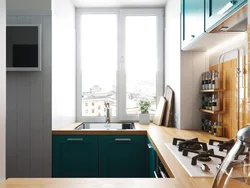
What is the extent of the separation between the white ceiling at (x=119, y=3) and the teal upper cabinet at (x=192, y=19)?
3.19 feet

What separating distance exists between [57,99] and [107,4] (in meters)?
1.46

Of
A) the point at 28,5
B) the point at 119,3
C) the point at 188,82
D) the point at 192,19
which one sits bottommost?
the point at 188,82

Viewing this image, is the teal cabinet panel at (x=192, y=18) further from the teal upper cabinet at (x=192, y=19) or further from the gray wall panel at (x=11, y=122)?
the gray wall panel at (x=11, y=122)

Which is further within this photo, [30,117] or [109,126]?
[109,126]

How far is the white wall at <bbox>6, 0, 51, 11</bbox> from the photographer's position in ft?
8.59

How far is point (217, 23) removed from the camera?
1.53 m

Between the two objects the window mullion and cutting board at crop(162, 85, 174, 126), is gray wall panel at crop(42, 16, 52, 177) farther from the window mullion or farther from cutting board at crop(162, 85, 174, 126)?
cutting board at crop(162, 85, 174, 126)

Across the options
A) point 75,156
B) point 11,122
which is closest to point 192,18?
point 75,156

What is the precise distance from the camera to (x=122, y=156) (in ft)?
8.77

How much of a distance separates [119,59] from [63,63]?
2.70ft

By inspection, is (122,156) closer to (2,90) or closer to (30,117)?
(30,117)

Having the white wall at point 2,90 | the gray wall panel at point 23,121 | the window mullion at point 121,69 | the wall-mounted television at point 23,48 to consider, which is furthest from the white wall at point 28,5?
the white wall at point 2,90

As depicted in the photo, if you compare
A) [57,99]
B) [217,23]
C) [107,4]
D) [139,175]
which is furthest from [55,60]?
[217,23]

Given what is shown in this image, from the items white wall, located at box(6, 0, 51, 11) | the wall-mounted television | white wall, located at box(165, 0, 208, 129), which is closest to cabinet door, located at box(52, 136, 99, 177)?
the wall-mounted television
